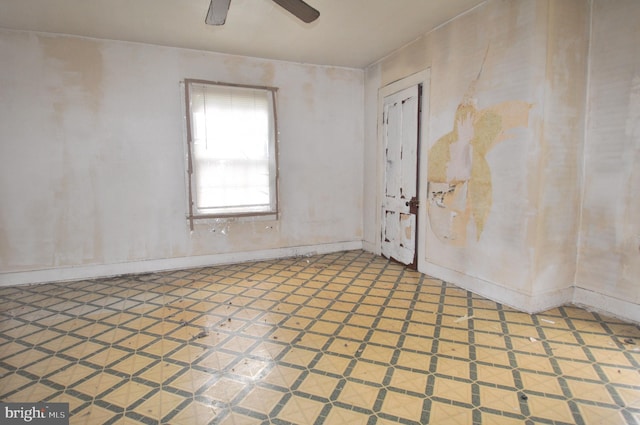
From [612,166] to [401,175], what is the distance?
7.56ft

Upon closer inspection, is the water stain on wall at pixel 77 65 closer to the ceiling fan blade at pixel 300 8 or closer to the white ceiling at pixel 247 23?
the white ceiling at pixel 247 23

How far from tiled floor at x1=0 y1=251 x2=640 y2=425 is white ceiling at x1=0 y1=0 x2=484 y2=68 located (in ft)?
10.2

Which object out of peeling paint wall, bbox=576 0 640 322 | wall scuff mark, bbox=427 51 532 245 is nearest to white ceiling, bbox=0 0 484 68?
wall scuff mark, bbox=427 51 532 245

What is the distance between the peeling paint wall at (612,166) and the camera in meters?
2.97

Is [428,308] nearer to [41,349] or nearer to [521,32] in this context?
[521,32]

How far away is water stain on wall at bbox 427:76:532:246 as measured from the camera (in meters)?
3.43

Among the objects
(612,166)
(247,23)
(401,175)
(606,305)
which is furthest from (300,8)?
(606,305)

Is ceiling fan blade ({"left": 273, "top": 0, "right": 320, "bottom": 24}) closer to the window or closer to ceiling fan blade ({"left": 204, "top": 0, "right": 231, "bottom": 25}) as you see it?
ceiling fan blade ({"left": 204, "top": 0, "right": 231, "bottom": 25})

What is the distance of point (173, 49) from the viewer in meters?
4.71

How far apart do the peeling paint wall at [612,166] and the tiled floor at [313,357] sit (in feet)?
1.18

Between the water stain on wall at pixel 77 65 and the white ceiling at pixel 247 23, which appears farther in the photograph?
the water stain on wall at pixel 77 65

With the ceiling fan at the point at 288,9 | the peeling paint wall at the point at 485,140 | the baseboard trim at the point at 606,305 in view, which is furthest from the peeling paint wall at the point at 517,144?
the ceiling fan at the point at 288,9

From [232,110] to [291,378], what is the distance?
3903 millimetres

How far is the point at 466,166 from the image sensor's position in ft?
12.5
